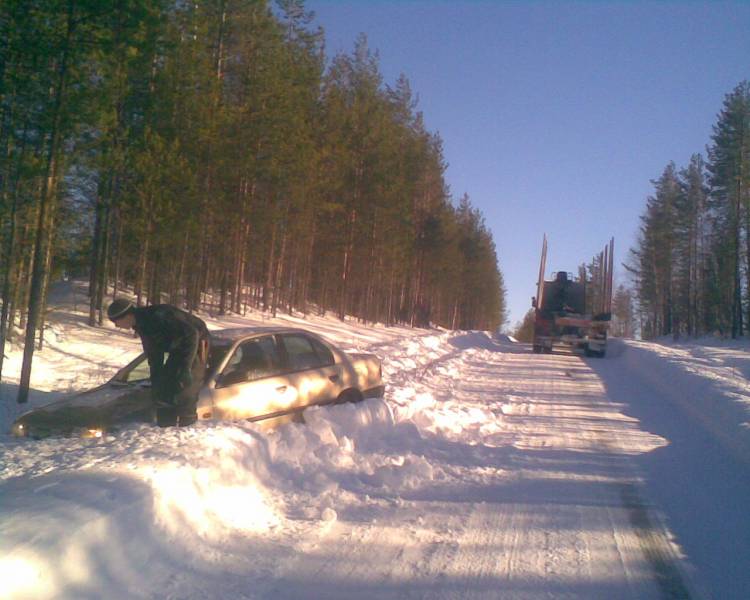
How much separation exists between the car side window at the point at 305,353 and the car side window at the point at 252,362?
24 centimetres

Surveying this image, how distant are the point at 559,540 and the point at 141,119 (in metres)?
17.4

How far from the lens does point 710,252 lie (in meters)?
55.5

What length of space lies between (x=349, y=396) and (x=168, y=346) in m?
3.16

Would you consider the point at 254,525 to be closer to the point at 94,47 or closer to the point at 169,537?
the point at 169,537

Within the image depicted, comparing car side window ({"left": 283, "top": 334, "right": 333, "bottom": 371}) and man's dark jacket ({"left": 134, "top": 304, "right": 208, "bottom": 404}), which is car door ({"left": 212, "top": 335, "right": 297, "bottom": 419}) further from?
man's dark jacket ({"left": 134, "top": 304, "right": 208, "bottom": 404})

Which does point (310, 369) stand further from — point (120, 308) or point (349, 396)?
point (120, 308)

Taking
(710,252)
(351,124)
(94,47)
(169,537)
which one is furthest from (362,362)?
(710,252)

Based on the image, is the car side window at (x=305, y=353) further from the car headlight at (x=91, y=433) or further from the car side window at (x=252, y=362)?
the car headlight at (x=91, y=433)

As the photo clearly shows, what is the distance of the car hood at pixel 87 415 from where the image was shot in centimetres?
655

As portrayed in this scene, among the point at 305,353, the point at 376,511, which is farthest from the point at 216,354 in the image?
the point at 376,511

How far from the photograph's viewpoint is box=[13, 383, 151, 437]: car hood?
6.55 m

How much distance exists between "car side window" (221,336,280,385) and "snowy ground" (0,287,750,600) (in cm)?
71

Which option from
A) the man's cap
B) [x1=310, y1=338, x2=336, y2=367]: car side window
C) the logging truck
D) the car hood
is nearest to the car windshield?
the car hood

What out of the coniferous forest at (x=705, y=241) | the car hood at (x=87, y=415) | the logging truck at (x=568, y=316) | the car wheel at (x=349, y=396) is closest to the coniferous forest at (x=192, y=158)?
the car hood at (x=87, y=415)
